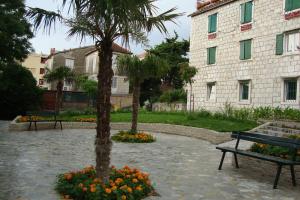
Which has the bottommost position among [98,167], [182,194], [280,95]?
[182,194]

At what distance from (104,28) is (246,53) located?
2128 centimetres

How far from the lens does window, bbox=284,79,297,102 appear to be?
75.0 ft

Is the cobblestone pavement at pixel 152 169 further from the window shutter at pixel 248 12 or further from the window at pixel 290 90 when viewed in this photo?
the window shutter at pixel 248 12

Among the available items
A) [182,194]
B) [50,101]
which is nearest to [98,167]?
[182,194]

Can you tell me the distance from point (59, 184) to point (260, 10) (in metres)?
22.0

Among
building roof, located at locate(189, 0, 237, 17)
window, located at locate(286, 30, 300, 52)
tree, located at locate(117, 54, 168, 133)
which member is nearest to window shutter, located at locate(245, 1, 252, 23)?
building roof, located at locate(189, 0, 237, 17)

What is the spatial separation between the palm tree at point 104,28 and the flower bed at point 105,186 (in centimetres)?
33

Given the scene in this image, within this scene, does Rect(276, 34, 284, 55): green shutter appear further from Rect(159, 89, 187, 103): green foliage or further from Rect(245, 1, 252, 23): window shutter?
Rect(159, 89, 187, 103): green foliage

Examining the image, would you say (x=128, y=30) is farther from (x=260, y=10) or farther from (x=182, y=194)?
(x=260, y=10)

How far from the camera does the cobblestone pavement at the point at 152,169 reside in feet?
24.0

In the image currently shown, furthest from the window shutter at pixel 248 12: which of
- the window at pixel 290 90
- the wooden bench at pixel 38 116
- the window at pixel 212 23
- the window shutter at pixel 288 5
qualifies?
the wooden bench at pixel 38 116

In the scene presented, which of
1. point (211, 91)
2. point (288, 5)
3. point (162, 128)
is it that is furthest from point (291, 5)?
point (162, 128)

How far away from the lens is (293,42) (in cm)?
2320

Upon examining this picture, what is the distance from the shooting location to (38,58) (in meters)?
82.2
